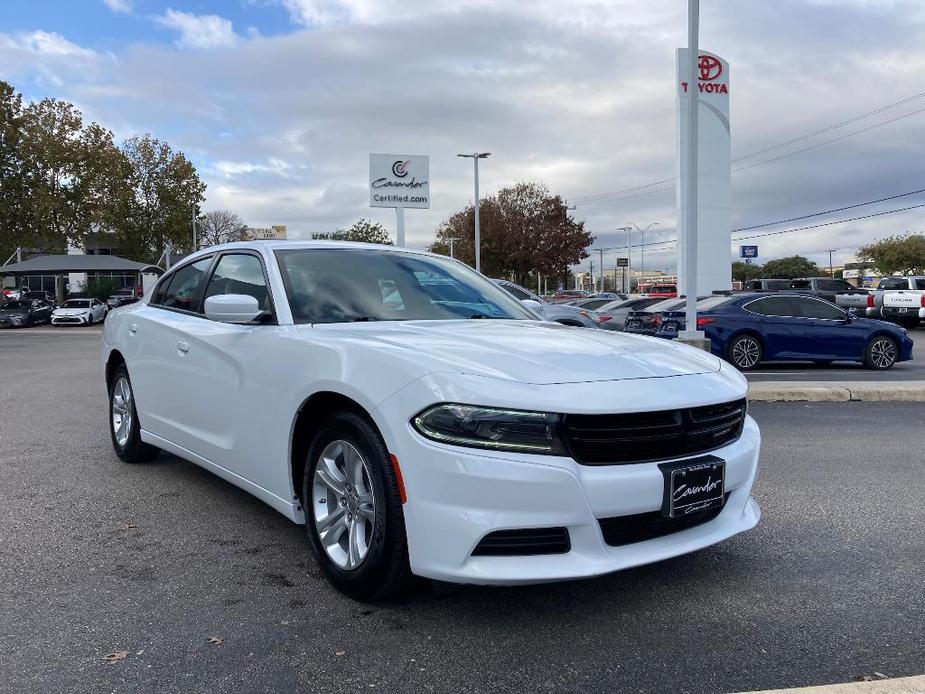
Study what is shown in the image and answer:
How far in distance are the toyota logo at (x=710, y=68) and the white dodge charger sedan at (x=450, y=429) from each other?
88.5 feet

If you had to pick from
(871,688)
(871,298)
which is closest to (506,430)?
(871,688)

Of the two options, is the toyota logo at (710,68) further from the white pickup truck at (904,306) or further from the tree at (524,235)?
the tree at (524,235)

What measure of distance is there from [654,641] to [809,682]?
0.55m

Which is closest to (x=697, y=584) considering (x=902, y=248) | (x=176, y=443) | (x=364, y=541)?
(x=364, y=541)

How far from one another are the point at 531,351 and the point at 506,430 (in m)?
0.54

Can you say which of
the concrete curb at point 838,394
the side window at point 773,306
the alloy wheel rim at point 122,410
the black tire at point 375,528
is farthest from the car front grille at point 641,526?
the side window at point 773,306

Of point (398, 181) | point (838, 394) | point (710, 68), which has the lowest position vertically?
point (838, 394)

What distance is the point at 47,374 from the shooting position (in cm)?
1301

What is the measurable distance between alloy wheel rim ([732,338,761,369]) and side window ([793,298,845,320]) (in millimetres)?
1046

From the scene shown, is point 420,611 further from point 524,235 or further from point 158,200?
point 158,200

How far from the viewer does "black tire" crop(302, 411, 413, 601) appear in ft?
9.79

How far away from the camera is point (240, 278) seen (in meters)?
4.51

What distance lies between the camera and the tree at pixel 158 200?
184 feet

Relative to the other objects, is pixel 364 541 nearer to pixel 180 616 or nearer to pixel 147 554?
pixel 180 616
